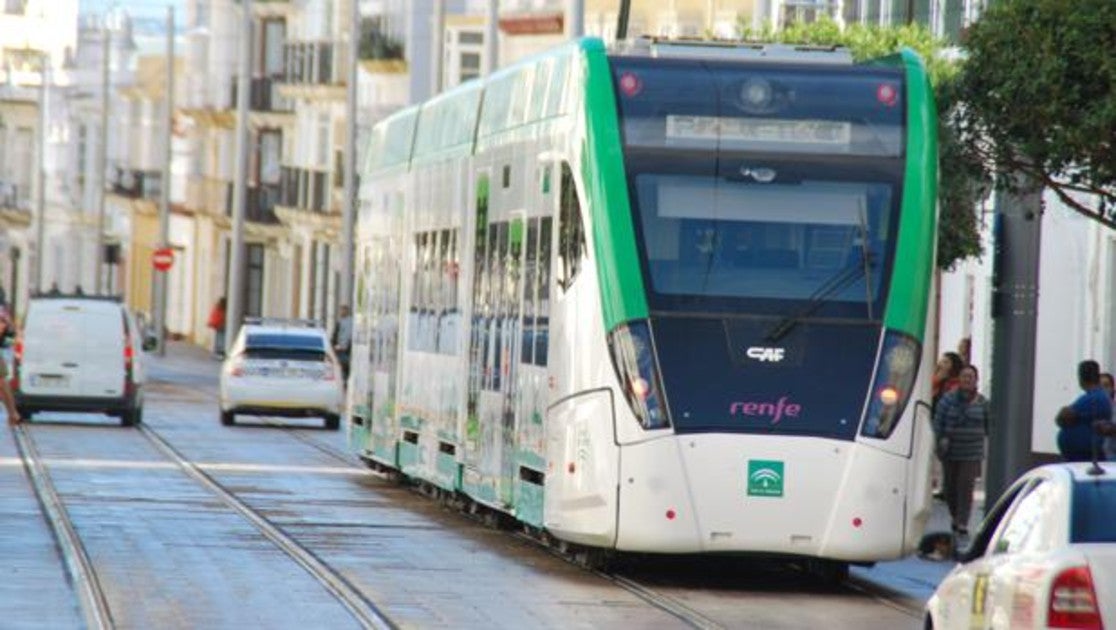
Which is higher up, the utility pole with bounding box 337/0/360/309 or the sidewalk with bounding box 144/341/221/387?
the utility pole with bounding box 337/0/360/309

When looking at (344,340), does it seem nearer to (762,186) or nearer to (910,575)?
(910,575)

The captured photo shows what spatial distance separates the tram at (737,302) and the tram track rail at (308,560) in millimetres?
1594

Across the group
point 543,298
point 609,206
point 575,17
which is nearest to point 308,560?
point 543,298

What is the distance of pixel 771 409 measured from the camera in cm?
2134

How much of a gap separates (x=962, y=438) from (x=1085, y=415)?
Answer: 2.06 m

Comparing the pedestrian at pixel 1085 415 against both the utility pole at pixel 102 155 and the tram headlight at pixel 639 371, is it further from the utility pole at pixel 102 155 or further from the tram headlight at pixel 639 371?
the utility pole at pixel 102 155

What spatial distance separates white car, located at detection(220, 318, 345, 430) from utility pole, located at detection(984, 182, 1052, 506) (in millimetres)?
23089

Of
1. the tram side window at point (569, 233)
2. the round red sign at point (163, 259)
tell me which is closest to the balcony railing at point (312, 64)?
the round red sign at point (163, 259)

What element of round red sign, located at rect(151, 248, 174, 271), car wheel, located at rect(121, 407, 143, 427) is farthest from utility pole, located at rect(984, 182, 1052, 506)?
round red sign, located at rect(151, 248, 174, 271)

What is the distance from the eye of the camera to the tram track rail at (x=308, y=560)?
1903cm

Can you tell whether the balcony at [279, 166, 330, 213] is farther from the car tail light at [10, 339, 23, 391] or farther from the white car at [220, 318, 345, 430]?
the car tail light at [10, 339, 23, 391]

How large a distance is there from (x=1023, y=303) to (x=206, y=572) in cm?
828

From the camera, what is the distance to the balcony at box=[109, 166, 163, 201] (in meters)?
113

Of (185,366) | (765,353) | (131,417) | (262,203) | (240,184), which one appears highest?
(240,184)
